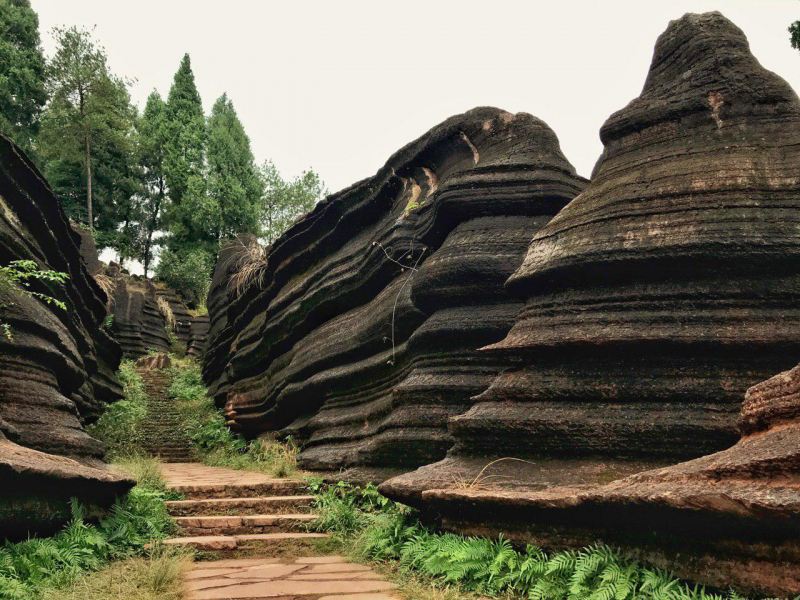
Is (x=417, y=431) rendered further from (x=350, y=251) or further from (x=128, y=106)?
(x=128, y=106)

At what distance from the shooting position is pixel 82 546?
4.70 m

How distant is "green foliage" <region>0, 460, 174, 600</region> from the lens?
3.86m

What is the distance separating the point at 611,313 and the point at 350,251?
19.6ft

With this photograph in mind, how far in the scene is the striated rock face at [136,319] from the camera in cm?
2289

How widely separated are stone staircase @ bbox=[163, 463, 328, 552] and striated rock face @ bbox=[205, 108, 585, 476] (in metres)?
0.74

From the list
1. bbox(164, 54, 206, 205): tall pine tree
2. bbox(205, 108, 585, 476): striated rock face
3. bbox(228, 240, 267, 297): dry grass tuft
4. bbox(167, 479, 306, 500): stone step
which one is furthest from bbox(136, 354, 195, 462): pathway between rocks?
bbox(164, 54, 206, 205): tall pine tree

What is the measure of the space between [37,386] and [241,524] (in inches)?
91.3

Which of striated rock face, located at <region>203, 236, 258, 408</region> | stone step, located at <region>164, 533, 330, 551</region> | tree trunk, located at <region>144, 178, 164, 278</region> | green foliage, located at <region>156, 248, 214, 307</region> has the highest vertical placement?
tree trunk, located at <region>144, 178, 164, 278</region>

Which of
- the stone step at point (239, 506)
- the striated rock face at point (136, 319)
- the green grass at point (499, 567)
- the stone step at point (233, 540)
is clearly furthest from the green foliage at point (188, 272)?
the green grass at point (499, 567)

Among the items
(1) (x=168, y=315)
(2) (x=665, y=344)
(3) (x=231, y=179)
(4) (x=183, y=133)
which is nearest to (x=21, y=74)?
(4) (x=183, y=133)

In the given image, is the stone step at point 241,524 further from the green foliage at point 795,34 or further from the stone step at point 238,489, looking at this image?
the green foliage at point 795,34

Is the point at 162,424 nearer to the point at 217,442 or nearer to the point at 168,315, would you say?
the point at 217,442

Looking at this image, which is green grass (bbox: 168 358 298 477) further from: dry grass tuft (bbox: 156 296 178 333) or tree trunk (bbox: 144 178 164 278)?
tree trunk (bbox: 144 178 164 278)

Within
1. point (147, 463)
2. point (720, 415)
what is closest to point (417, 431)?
point (720, 415)
